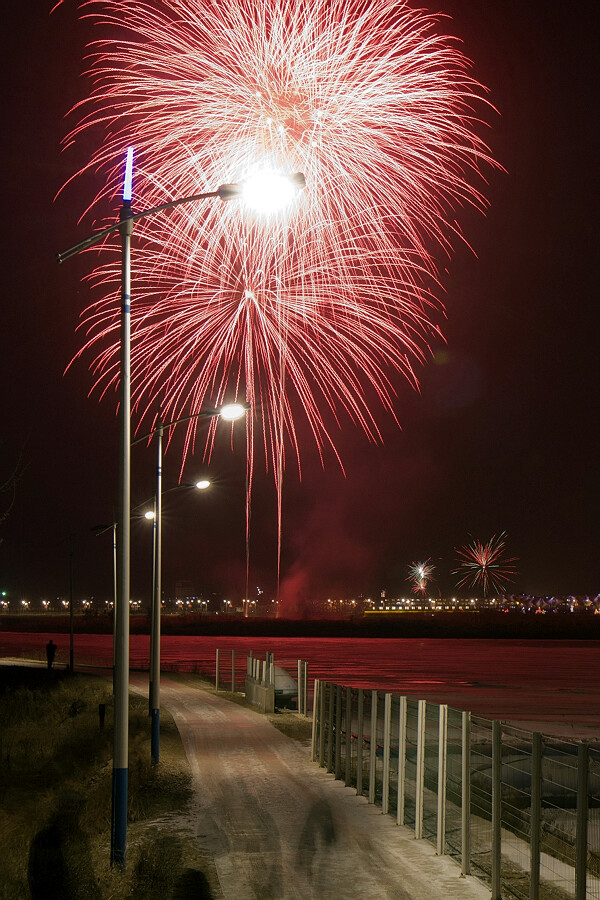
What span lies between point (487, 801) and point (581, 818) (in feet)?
11.7

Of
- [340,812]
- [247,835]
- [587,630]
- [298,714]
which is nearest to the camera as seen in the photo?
[247,835]

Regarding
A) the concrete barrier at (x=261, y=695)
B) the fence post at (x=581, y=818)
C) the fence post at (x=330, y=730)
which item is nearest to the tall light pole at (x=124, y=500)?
the fence post at (x=581, y=818)

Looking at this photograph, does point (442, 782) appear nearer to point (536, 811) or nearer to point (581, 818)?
point (536, 811)

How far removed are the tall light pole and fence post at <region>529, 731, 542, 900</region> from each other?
443cm

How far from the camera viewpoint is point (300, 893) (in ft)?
31.8

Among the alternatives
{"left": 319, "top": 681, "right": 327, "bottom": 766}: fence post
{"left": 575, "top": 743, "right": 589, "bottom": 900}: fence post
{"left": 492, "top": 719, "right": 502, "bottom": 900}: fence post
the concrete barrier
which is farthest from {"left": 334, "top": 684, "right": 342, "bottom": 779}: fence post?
the concrete barrier

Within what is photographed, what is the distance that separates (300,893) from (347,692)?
734cm

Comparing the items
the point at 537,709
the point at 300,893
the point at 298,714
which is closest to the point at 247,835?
the point at 300,893

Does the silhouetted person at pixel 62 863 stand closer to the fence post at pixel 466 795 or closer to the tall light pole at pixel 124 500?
the tall light pole at pixel 124 500

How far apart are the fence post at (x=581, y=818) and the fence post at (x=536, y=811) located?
917mm

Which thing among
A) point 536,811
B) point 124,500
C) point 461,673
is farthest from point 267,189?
point 461,673

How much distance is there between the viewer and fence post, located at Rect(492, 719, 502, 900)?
9.52m

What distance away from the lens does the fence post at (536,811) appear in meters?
8.62

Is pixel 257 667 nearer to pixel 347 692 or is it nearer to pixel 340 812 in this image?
pixel 347 692
